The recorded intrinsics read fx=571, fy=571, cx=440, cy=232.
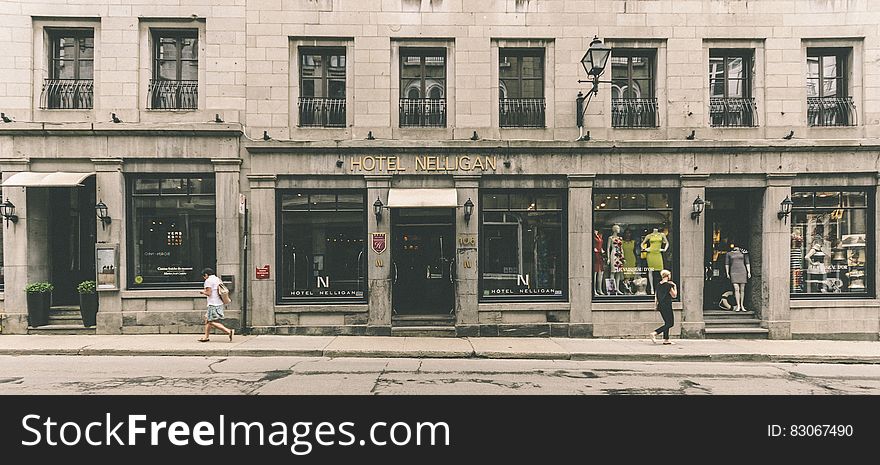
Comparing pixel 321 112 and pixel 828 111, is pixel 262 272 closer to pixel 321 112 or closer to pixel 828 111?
pixel 321 112

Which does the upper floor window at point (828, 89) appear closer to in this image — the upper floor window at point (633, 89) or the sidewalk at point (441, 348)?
the upper floor window at point (633, 89)

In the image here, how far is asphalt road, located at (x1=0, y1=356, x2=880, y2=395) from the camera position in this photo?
935 centimetres

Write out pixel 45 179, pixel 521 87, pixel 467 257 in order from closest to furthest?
pixel 45 179 → pixel 467 257 → pixel 521 87

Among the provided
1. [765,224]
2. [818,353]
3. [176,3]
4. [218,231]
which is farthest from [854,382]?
[176,3]

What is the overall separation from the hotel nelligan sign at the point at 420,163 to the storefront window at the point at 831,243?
8578 mm

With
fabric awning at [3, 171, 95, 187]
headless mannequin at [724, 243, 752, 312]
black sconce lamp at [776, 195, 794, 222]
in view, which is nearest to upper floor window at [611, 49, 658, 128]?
black sconce lamp at [776, 195, 794, 222]

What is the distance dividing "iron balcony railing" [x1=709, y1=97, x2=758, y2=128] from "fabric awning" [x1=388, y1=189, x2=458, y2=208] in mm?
7434

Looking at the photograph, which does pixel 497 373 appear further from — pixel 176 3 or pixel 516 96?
pixel 176 3

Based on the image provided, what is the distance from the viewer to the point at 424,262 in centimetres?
1573

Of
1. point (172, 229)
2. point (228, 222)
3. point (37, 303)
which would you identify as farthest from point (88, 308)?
point (228, 222)

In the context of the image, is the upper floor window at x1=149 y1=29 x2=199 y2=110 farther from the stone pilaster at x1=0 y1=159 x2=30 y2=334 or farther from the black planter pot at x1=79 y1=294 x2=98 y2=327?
the black planter pot at x1=79 y1=294 x2=98 y2=327

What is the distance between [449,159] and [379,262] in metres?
3.30

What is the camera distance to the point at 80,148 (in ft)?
48.3

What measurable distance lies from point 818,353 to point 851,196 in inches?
201
